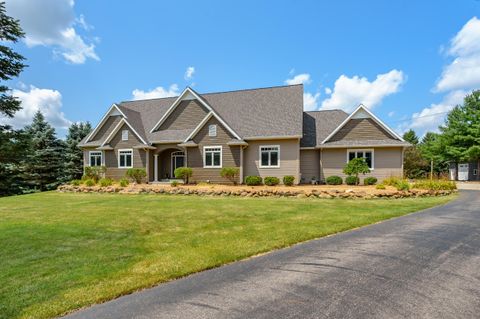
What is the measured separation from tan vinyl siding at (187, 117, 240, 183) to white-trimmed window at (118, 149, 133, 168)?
5.49 meters

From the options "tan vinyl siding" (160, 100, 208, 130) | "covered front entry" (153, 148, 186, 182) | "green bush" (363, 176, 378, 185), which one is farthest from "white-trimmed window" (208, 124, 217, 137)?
"green bush" (363, 176, 378, 185)

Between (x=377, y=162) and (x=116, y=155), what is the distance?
21149mm

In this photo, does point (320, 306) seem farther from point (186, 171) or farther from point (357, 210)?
point (186, 171)

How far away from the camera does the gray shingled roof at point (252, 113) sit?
831 inches

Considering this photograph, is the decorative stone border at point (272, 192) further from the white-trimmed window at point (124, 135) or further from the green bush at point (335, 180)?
the white-trimmed window at point (124, 135)

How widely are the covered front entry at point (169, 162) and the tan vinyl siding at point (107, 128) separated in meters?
5.35

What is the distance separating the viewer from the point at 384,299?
12.0 ft

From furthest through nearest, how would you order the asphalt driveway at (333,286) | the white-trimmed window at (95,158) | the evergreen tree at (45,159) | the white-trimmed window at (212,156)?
the evergreen tree at (45,159), the white-trimmed window at (95,158), the white-trimmed window at (212,156), the asphalt driveway at (333,286)

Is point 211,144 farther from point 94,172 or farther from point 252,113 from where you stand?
point 94,172

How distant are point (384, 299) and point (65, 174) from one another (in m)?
35.6

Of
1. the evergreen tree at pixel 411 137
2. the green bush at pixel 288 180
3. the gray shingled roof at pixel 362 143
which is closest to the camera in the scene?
the green bush at pixel 288 180

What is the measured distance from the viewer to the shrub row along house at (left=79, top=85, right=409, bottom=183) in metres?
20.5

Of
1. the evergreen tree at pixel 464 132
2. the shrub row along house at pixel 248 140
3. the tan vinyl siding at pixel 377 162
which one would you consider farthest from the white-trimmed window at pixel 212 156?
the evergreen tree at pixel 464 132

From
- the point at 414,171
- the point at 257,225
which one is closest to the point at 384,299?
the point at 257,225
